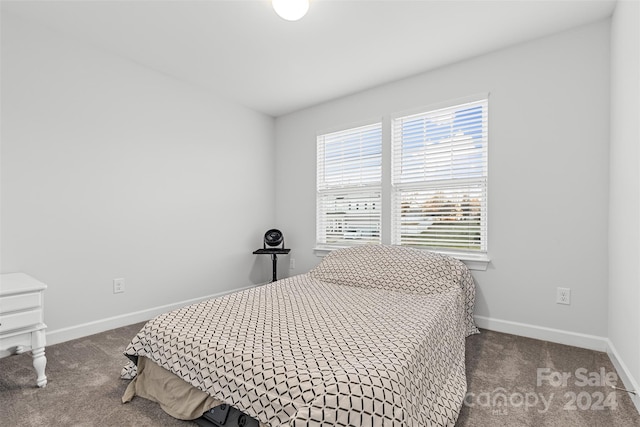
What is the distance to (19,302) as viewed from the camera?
5.65 ft

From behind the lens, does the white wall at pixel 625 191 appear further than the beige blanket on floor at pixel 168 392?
Yes

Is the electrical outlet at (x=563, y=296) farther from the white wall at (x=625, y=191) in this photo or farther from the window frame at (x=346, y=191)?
the window frame at (x=346, y=191)

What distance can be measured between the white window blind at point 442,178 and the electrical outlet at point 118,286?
8.48 ft

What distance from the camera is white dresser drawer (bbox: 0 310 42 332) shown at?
1668 mm

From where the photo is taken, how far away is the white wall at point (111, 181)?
224 cm

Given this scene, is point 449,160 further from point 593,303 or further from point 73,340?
point 73,340

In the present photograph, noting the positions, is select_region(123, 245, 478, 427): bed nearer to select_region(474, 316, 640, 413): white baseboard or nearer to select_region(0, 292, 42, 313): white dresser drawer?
select_region(474, 316, 640, 413): white baseboard

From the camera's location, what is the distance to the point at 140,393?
1.67 meters

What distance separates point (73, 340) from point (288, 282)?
173 centimetres

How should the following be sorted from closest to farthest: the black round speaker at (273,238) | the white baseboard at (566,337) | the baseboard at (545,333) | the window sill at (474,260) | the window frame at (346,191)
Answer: the white baseboard at (566,337) → the baseboard at (545,333) → the window sill at (474,260) → the window frame at (346,191) → the black round speaker at (273,238)

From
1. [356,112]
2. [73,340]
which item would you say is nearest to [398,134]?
[356,112]

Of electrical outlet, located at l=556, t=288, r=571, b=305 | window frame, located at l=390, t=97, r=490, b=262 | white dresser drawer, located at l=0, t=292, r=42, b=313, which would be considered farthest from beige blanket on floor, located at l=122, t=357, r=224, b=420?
electrical outlet, located at l=556, t=288, r=571, b=305

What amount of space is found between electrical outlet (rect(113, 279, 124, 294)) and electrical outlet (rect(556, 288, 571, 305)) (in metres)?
3.58

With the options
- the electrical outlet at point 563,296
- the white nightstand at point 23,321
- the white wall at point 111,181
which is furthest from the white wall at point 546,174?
the white nightstand at point 23,321
